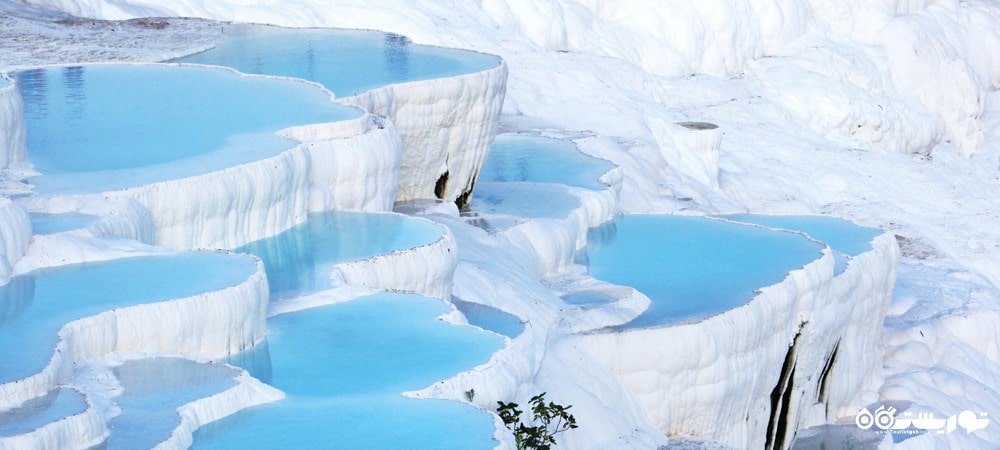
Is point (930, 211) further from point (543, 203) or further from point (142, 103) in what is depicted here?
point (142, 103)

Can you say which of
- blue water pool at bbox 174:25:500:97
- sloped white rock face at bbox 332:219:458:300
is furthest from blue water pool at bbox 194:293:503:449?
blue water pool at bbox 174:25:500:97

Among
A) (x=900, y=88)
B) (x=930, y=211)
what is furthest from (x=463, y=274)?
(x=900, y=88)

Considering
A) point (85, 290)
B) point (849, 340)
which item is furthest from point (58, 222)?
point (849, 340)

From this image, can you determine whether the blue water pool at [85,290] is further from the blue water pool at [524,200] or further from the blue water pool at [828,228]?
the blue water pool at [828,228]

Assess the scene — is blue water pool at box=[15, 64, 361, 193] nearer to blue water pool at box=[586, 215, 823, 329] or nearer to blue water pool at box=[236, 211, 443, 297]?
blue water pool at box=[236, 211, 443, 297]

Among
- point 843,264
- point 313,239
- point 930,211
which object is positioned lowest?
point 930,211

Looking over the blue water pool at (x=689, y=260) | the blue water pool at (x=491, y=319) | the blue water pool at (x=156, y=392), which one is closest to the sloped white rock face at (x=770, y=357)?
the blue water pool at (x=689, y=260)

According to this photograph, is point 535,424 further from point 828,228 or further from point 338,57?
point 828,228
